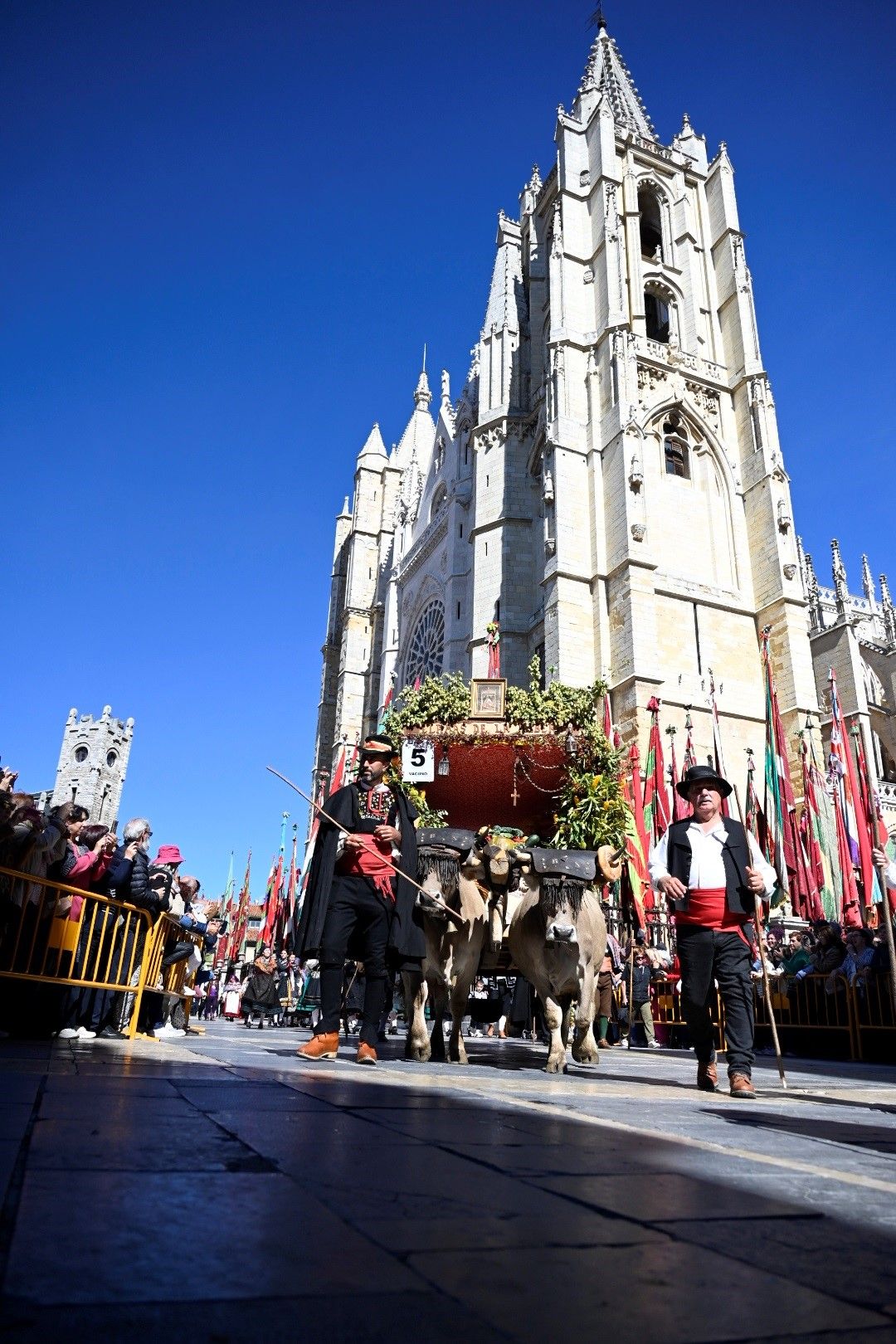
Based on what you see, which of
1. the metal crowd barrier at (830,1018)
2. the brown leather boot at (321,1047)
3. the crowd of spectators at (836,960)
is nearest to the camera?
the brown leather boot at (321,1047)

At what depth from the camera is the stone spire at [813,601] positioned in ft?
114

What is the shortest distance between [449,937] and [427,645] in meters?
26.5

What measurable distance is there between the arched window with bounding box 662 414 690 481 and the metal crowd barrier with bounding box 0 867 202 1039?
22.5 meters

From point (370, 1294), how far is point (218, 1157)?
2.89 ft

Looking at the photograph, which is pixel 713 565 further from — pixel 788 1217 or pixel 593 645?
pixel 788 1217

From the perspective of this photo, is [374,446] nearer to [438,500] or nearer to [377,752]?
[438,500]

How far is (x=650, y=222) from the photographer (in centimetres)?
3117

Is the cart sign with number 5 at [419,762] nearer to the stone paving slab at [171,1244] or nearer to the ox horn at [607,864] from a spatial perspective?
the ox horn at [607,864]

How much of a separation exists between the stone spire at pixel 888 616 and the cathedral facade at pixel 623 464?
10.2 m

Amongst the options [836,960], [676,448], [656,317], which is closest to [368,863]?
[836,960]

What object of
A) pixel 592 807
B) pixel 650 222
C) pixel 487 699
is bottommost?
pixel 592 807

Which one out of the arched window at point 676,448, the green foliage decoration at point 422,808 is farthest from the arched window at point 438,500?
the green foliage decoration at point 422,808

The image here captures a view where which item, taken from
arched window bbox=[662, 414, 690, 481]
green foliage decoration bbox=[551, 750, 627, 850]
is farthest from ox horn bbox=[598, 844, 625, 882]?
arched window bbox=[662, 414, 690, 481]

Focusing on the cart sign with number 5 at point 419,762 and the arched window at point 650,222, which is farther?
the arched window at point 650,222
